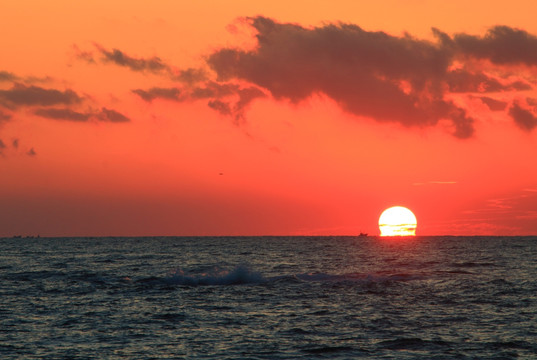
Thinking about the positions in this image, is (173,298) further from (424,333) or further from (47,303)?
(424,333)

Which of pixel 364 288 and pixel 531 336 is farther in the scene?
pixel 364 288

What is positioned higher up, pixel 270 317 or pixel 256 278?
pixel 256 278

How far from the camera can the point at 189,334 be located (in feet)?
118

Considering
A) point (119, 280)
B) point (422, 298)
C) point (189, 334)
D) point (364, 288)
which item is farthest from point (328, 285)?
point (189, 334)

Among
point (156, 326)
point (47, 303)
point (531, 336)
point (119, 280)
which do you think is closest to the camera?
point (531, 336)

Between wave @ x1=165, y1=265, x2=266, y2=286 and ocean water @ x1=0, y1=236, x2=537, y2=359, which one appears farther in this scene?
wave @ x1=165, y1=265, x2=266, y2=286

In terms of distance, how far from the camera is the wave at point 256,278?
65.4m

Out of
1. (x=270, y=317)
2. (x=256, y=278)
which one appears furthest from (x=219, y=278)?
(x=270, y=317)

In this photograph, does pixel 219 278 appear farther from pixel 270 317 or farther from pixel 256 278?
pixel 270 317

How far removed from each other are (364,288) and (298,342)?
2562 cm

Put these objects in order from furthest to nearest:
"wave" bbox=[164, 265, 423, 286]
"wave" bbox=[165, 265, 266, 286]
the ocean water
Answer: "wave" bbox=[165, 265, 266, 286], "wave" bbox=[164, 265, 423, 286], the ocean water

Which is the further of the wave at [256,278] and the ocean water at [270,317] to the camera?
the wave at [256,278]

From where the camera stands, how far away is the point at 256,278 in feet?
225

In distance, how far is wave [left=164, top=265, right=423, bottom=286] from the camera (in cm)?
6544
